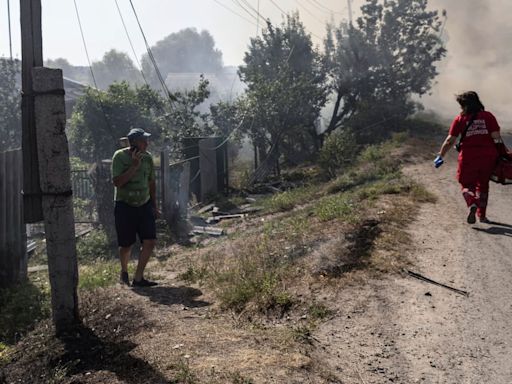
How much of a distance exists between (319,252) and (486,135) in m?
2.73

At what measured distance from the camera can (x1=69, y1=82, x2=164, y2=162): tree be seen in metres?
20.8

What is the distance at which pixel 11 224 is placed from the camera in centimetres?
730

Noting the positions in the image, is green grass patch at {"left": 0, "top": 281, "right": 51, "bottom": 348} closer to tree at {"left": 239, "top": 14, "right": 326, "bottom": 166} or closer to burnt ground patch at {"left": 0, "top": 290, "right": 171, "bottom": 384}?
burnt ground patch at {"left": 0, "top": 290, "right": 171, "bottom": 384}

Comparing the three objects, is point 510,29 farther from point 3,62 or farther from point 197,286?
point 197,286

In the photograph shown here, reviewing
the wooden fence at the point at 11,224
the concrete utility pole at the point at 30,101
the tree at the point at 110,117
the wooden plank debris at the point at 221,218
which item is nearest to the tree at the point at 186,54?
the tree at the point at 110,117

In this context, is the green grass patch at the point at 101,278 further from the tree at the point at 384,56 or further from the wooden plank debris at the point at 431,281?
the tree at the point at 384,56

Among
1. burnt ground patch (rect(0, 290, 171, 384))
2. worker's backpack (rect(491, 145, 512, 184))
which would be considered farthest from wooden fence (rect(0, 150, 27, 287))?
worker's backpack (rect(491, 145, 512, 184))

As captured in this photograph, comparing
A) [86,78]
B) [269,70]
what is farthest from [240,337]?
[86,78]

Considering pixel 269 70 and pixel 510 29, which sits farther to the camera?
pixel 510 29

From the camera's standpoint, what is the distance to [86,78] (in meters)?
104

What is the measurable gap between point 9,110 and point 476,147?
21.8 metres

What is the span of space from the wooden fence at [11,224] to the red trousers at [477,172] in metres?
6.21

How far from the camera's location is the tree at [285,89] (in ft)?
57.6

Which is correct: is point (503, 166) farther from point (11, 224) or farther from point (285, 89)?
point (285, 89)
